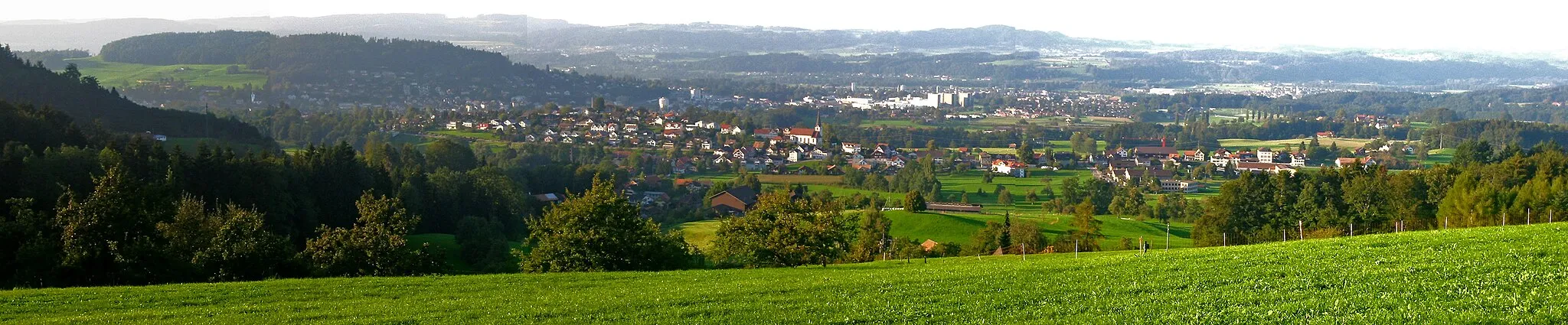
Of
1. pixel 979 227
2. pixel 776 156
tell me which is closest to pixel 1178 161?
pixel 776 156

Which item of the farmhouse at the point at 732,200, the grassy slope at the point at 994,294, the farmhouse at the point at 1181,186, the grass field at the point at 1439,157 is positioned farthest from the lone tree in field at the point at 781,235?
the grass field at the point at 1439,157

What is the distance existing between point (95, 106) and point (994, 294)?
62541mm

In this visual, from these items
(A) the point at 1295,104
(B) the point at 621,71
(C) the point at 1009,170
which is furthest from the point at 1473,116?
(B) the point at 621,71

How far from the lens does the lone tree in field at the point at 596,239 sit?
22719 millimetres

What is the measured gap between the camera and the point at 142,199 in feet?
68.0

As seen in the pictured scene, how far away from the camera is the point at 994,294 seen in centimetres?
1333

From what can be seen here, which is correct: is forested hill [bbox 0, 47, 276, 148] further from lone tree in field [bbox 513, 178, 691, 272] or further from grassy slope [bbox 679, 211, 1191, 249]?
lone tree in field [bbox 513, 178, 691, 272]

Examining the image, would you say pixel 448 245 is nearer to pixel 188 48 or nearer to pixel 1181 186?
pixel 1181 186

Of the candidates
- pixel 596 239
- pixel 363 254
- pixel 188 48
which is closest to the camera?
pixel 363 254

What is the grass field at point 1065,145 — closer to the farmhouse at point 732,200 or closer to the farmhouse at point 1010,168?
the farmhouse at point 1010,168

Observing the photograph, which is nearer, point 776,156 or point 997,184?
point 997,184

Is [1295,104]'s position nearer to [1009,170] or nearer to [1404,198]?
[1009,170]

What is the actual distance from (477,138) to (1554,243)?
8961 cm

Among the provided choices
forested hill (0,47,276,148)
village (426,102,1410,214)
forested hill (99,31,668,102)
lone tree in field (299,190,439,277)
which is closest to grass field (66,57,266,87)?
forested hill (99,31,668,102)
